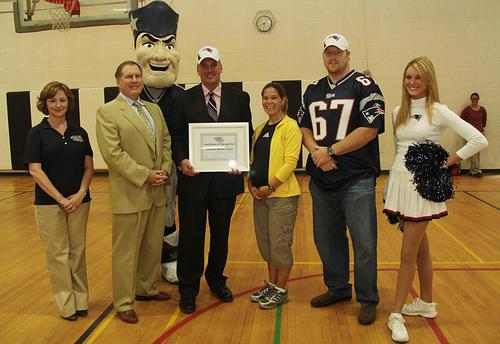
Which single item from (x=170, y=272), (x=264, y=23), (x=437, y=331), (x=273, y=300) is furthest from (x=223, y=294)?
(x=264, y=23)

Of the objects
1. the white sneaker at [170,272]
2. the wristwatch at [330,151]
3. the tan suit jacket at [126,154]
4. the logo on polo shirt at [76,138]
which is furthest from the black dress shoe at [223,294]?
the logo on polo shirt at [76,138]

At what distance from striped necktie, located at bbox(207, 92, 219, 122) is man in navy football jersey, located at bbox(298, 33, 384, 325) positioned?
0.63 meters

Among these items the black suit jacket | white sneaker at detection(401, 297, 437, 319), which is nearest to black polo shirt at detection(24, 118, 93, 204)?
the black suit jacket

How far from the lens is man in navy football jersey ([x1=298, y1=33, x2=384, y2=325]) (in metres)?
3.04

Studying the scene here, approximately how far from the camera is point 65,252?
3.27 metres

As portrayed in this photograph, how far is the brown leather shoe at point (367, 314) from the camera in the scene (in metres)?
3.18

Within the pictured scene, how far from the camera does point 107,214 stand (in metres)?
6.95

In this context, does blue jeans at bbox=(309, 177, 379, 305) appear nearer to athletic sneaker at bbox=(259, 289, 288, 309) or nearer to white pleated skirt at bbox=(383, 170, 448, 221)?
white pleated skirt at bbox=(383, 170, 448, 221)

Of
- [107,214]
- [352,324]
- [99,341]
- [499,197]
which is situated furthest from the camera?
[499,197]

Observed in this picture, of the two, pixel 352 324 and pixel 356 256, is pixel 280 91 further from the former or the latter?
pixel 352 324

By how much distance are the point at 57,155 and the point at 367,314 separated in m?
2.34

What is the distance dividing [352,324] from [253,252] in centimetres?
188

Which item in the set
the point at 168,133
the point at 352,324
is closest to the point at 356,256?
the point at 352,324

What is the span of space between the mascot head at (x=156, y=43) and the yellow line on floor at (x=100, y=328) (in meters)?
1.88
